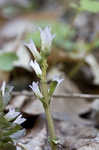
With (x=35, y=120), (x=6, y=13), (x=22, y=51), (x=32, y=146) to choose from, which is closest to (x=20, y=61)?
(x=22, y=51)

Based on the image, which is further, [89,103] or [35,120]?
[89,103]

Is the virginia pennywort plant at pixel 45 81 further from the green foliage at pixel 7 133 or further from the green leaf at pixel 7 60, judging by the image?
the green leaf at pixel 7 60

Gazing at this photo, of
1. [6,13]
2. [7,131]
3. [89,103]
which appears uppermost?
[7,131]

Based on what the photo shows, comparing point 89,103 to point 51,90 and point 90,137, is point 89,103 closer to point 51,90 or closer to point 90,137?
point 90,137

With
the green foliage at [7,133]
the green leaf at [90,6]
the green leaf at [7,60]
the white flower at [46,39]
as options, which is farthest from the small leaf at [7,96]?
the green leaf at [7,60]

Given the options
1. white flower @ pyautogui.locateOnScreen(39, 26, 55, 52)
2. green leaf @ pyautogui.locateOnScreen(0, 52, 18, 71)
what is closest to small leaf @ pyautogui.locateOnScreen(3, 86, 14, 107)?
white flower @ pyautogui.locateOnScreen(39, 26, 55, 52)

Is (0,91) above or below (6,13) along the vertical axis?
above

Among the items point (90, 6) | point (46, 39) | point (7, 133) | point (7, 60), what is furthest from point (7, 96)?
point (7, 60)

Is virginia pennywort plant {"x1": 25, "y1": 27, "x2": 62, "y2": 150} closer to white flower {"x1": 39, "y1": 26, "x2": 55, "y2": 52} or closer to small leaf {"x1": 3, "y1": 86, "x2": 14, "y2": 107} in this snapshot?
white flower {"x1": 39, "y1": 26, "x2": 55, "y2": 52}
